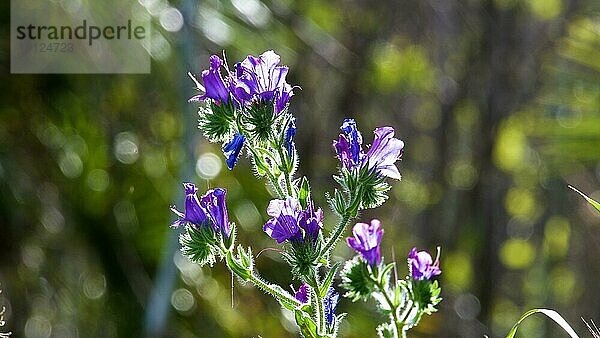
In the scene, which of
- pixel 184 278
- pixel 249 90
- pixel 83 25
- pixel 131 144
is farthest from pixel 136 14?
pixel 249 90

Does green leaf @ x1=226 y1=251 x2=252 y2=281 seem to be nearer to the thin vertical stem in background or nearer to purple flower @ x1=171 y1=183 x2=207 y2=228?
→ purple flower @ x1=171 y1=183 x2=207 y2=228

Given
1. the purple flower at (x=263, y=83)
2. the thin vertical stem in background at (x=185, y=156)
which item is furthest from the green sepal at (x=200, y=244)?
the thin vertical stem in background at (x=185, y=156)

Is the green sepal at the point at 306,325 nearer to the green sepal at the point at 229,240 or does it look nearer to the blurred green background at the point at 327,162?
the green sepal at the point at 229,240

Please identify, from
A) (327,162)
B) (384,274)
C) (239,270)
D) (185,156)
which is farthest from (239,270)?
(327,162)

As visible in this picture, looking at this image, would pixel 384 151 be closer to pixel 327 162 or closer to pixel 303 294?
pixel 303 294

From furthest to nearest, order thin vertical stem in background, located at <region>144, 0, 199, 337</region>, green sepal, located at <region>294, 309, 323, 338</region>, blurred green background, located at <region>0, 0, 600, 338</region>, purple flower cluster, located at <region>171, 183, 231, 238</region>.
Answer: blurred green background, located at <region>0, 0, 600, 338</region> → thin vertical stem in background, located at <region>144, 0, 199, 337</region> → purple flower cluster, located at <region>171, 183, 231, 238</region> → green sepal, located at <region>294, 309, 323, 338</region>

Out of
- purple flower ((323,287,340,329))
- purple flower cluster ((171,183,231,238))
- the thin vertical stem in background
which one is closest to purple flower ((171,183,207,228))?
purple flower cluster ((171,183,231,238))

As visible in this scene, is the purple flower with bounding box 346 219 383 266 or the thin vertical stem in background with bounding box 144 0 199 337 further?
the thin vertical stem in background with bounding box 144 0 199 337
